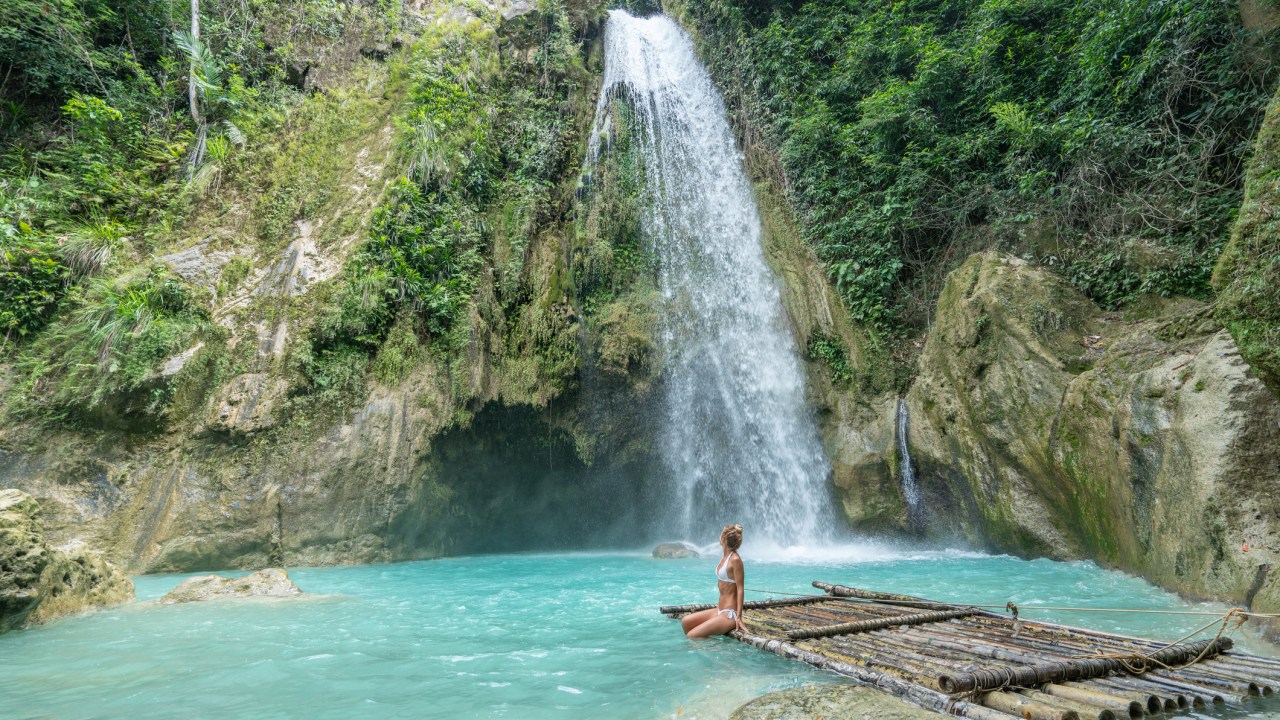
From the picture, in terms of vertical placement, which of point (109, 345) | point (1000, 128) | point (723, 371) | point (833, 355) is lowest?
point (109, 345)

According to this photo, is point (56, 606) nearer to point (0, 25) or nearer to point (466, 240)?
point (466, 240)

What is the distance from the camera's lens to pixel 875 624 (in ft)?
14.9

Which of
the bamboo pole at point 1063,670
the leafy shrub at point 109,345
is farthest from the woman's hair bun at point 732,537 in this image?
the leafy shrub at point 109,345

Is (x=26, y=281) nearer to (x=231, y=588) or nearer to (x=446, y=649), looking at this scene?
(x=231, y=588)

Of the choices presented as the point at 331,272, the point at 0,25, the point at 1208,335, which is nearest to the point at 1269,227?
the point at 1208,335

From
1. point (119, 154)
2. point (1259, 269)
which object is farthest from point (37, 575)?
point (1259, 269)

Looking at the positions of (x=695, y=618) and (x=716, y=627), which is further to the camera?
(x=695, y=618)

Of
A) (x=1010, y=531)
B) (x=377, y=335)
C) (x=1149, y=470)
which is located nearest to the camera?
(x=1149, y=470)

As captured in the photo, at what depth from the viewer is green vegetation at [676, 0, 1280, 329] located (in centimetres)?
885

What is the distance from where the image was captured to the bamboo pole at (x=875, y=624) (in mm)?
4312

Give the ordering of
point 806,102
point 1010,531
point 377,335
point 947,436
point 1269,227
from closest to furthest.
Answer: point 1269,227
point 1010,531
point 947,436
point 377,335
point 806,102

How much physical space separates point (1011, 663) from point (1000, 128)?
1103cm

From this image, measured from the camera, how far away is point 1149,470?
629 centimetres

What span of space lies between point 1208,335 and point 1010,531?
359 cm
